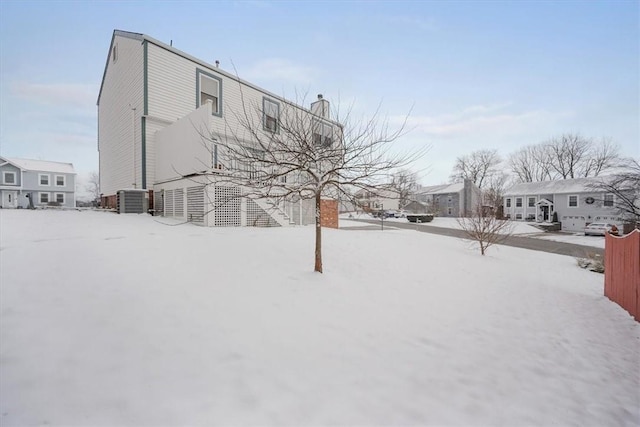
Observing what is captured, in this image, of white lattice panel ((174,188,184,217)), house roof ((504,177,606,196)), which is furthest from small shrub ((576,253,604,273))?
house roof ((504,177,606,196))

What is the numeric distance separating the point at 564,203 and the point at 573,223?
265 centimetres

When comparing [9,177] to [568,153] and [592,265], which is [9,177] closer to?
[592,265]

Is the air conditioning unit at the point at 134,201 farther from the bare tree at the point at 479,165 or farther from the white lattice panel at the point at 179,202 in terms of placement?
the bare tree at the point at 479,165

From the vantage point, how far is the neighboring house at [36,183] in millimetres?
28000

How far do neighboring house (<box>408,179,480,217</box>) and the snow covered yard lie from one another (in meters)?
40.7

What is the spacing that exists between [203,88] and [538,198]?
41206 mm

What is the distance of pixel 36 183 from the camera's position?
2955 cm

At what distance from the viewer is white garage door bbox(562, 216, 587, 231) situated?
29.6 m

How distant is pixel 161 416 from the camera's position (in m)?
1.98

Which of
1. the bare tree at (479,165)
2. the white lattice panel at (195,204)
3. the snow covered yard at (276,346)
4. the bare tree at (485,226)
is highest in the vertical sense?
the bare tree at (479,165)

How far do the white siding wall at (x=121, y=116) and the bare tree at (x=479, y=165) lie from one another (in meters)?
55.3

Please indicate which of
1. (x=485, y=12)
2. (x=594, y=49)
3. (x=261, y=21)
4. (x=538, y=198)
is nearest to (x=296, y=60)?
(x=261, y=21)

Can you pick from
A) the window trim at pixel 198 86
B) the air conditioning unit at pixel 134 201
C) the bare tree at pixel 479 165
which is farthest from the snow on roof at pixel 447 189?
the air conditioning unit at pixel 134 201

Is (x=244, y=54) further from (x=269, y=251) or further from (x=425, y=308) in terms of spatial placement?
(x=425, y=308)
